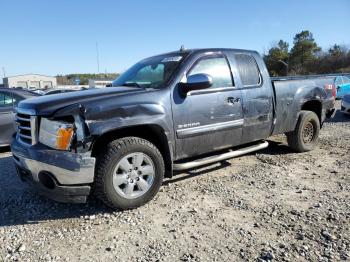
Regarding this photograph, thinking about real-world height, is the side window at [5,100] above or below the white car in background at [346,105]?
above

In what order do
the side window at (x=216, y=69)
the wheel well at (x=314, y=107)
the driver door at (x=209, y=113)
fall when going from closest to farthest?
the driver door at (x=209, y=113) → the side window at (x=216, y=69) → the wheel well at (x=314, y=107)

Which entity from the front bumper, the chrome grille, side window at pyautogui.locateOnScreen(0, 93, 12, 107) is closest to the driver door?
the front bumper

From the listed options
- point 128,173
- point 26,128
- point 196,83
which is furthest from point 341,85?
point 26,128

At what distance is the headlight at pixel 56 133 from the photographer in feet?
11.8

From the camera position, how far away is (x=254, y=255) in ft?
9.89

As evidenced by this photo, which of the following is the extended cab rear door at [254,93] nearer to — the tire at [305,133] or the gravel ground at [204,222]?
the gravel ground at [204,222]

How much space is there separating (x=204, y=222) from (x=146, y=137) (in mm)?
1282

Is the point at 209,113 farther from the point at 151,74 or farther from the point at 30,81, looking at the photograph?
the point at 30,81

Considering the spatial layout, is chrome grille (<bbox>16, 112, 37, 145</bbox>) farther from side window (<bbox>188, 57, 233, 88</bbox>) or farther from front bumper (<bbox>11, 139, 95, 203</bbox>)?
side window (<bbox>188, 57, 233, 88</bbox>)

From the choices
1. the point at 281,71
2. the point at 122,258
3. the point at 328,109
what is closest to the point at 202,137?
the point at 122,258

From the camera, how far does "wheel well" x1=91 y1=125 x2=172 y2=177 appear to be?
3.91 m

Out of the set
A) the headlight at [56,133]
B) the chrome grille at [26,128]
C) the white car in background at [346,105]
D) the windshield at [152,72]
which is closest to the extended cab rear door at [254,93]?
the windshield at [152,72]

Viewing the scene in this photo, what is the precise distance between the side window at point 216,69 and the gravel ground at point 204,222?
1.41 m

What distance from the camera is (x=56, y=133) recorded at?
12.0 ft
